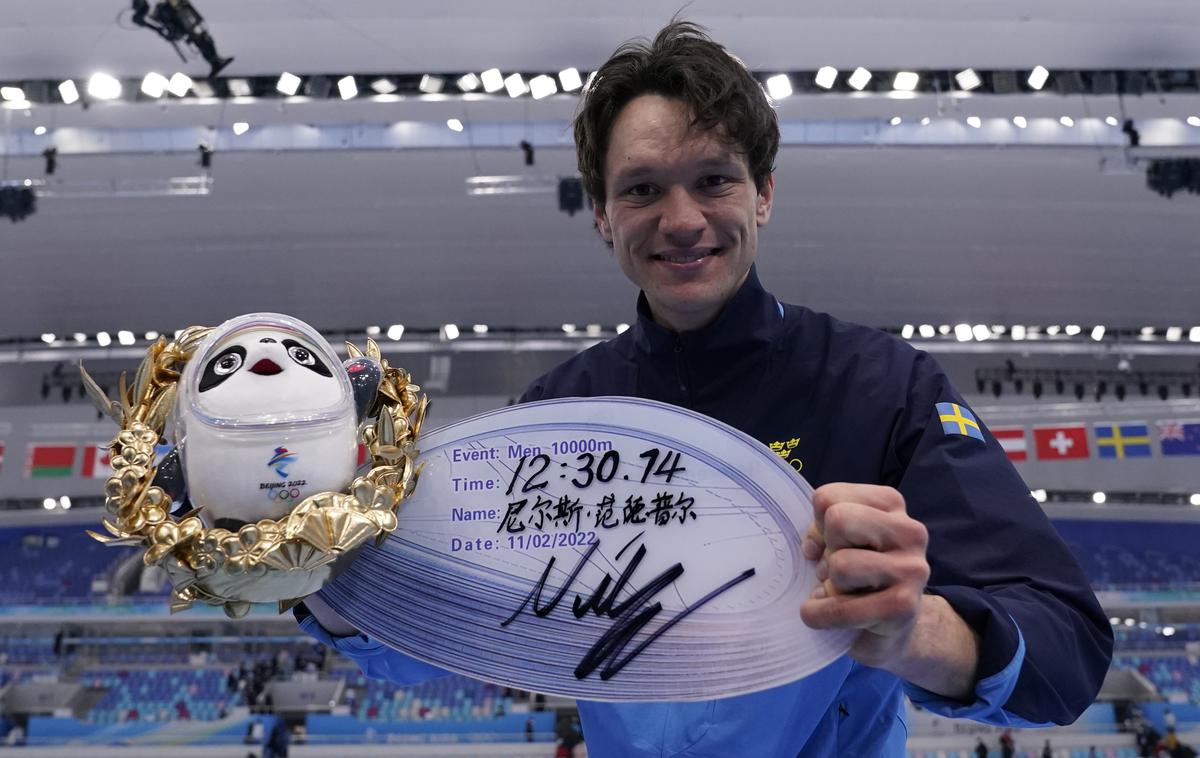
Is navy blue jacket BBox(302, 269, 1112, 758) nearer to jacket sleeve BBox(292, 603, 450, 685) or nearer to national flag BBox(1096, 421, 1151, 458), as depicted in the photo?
jacket sleeve BBox(292, 603, 450, 685)

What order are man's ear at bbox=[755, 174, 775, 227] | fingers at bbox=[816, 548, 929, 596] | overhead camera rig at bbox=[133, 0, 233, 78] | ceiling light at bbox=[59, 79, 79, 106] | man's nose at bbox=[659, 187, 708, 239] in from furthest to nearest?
ceiling light at bbox=[59, 79, 79, 106] < overhead camera rig at bbox=[133, 0, 233, 78] < man's ear at bbox=[755, 174, 775, 227] < man's nose at bbox=[659, 187, 708, 239] < fingers at bbox=[816, 548, 929, 596]

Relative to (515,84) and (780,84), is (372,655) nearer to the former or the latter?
(515,84)

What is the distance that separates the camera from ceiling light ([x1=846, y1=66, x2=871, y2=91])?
30.4ft

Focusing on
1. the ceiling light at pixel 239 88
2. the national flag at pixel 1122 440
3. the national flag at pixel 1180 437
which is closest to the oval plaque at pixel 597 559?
the ceiling light at pixel 239 88

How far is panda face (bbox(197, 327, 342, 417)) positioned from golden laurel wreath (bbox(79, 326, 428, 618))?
0.16ft

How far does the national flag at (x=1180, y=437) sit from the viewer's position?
1535cm

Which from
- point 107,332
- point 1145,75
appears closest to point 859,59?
point 1145,75

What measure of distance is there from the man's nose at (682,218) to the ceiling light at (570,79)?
8.30m

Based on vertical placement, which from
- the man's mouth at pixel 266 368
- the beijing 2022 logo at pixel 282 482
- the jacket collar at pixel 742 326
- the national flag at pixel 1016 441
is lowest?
the beijing 2022 logo at pixel 282 482

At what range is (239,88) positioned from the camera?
973 cm

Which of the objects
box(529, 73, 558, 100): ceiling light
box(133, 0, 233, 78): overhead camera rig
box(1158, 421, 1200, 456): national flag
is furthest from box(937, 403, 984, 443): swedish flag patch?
box(1158, 421, 1200, 456): national flag

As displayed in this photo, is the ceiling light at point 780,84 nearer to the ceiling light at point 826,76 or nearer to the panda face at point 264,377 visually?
the ceiling light at point 826,76

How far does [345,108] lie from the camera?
10.8 m

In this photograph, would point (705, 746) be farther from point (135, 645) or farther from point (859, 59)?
point (135, 645)
